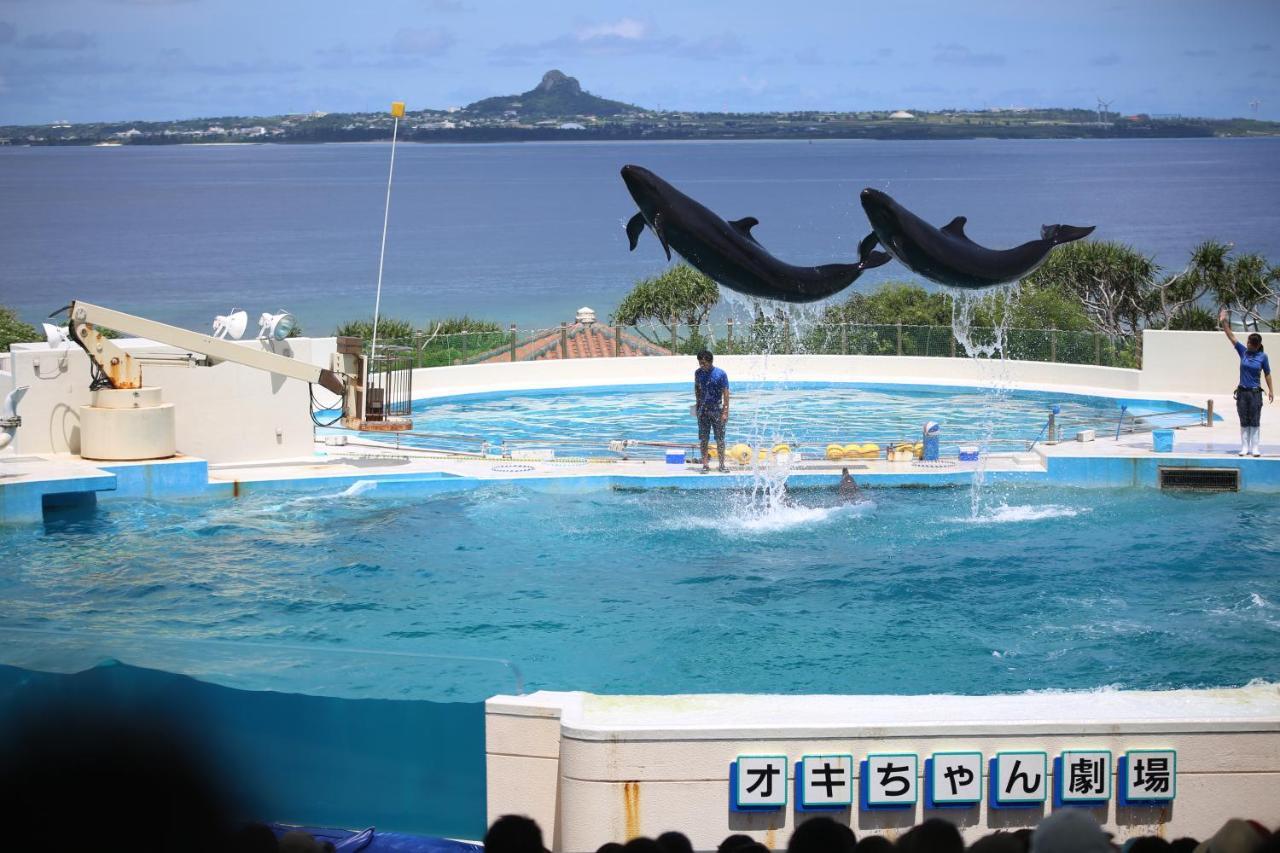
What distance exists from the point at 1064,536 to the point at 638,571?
14.5 ft

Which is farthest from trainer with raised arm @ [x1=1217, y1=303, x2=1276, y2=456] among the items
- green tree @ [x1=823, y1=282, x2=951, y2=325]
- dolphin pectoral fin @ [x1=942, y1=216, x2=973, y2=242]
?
green tree @ [x1=823, y1=282, x2=951, y2=325]

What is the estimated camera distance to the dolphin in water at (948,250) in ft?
37.5

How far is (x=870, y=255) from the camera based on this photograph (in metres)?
11.3

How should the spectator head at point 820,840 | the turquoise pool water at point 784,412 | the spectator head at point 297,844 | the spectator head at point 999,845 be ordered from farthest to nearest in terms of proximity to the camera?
the turquoise pool water at point 784,412, the spectator head at point 297,844, the spectator head at point 820,840, the spectator head at point 999,845

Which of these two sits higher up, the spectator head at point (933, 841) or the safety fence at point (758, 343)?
the safety fence at point (758, 343)

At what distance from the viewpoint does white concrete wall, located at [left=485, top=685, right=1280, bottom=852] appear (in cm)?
652

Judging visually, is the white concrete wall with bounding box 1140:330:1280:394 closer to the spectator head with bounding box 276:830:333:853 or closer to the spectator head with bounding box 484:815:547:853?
the spectator head with bounding box 484:815:547:853

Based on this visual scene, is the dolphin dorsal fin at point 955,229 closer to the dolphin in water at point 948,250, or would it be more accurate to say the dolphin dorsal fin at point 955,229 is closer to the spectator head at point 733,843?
the dolphin in water at point 948,250

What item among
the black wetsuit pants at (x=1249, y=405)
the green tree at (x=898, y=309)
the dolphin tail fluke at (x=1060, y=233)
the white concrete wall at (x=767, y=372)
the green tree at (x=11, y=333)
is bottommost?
the black wetsuit pants at (x=1249, y=405)

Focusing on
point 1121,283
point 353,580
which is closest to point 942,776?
point 353,580

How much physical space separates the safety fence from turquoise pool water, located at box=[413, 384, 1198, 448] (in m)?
1.18

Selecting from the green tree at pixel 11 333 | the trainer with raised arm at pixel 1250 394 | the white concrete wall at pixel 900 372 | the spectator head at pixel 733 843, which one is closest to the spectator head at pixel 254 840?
the spectator head at pixel 733 843

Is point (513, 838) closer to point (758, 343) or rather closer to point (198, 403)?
point (198, 403)

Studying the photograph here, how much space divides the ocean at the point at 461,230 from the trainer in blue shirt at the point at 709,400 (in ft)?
160
